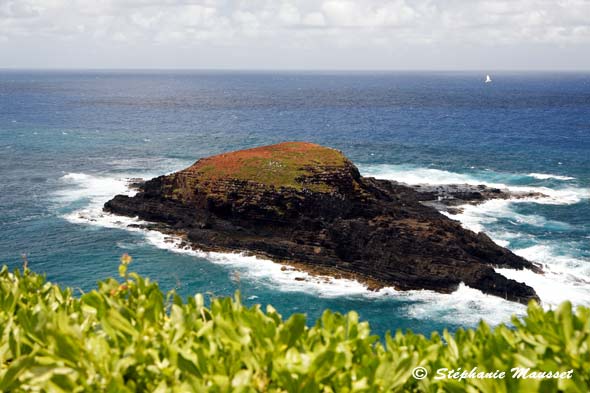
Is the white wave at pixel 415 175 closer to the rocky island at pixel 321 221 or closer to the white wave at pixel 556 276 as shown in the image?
the rocky island at pixel 321 221

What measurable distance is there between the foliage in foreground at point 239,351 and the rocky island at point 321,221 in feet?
97.7

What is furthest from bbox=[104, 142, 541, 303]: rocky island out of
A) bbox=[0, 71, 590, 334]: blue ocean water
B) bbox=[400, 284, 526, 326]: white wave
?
bbox=[0, 71, 590, 334]: blue ocean water

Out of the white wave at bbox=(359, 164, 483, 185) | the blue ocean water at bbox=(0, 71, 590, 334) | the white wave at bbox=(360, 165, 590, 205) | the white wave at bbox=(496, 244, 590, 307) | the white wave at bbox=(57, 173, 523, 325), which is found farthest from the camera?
the white wave at bbox=(359, 164, 483, 185)

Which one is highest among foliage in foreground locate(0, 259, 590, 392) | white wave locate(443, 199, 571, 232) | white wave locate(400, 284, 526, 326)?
foliage in foreground locate(0, 259, 590, 392)

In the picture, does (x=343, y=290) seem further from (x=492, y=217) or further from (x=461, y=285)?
(x=492, y=217)

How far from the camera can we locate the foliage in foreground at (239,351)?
494 centimetres

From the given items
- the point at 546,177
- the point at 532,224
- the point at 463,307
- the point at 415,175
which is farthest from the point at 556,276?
the point at 546,177

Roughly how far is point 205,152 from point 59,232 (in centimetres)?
4144

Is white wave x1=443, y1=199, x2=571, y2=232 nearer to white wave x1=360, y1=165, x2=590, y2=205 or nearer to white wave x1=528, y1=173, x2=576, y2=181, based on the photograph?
white wave x1=360, y1=165, x2=590, y2=205

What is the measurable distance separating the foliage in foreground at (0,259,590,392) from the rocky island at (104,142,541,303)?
29.8m

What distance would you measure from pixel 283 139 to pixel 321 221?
207ft

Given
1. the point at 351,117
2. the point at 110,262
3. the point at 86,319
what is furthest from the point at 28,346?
the point at 351,117

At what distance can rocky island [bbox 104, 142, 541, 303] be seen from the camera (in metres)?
36.8

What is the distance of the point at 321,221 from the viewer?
139 ft
